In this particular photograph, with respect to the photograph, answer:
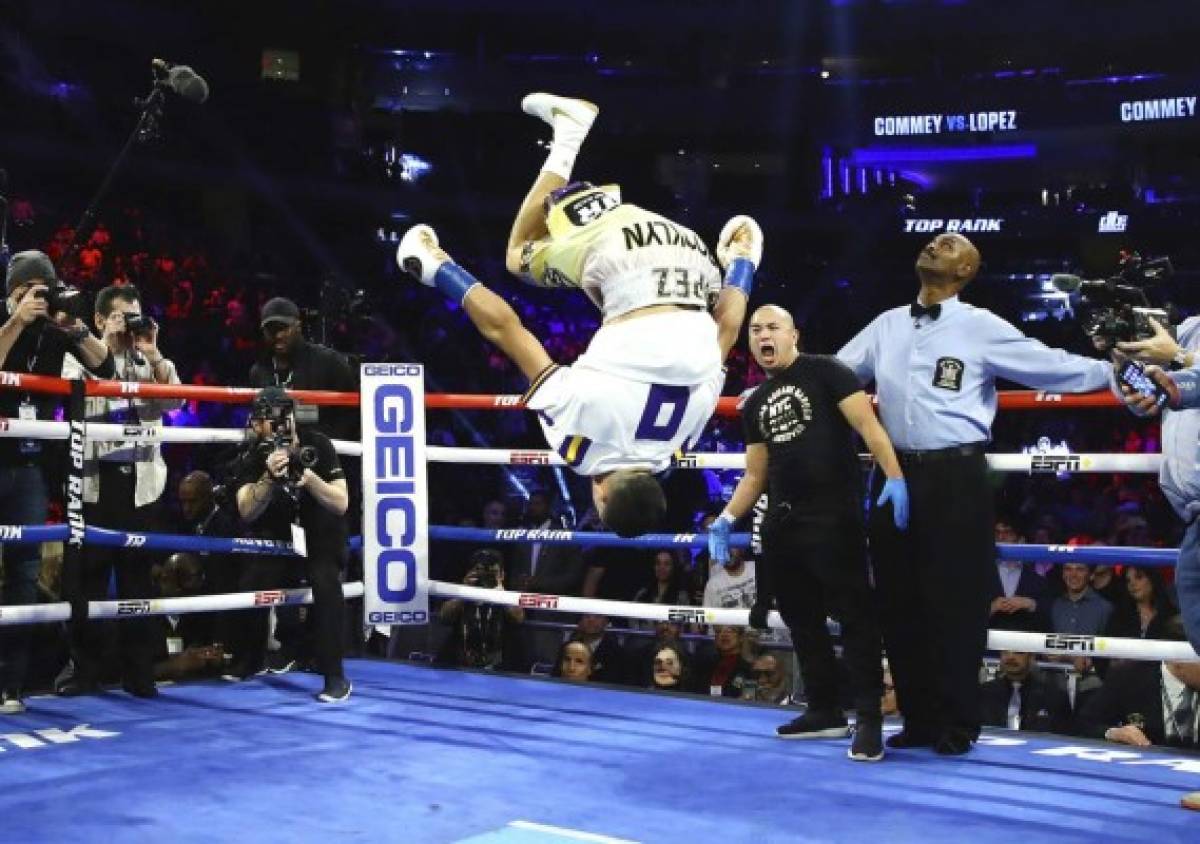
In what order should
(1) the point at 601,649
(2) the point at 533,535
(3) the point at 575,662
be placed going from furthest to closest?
(1) the point at 601,649, (3) the point at 575,662, (2) the point at 533,535

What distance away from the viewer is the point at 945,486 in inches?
154

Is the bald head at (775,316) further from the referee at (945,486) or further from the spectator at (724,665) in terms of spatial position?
the spectator at (724,665)

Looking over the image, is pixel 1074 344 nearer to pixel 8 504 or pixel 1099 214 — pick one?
pixel 1099 214

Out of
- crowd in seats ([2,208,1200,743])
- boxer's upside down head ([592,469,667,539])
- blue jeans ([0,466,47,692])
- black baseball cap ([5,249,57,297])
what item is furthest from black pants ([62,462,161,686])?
boxer's upside down head ([592,469,667,539])

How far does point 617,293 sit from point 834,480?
3.60 ft

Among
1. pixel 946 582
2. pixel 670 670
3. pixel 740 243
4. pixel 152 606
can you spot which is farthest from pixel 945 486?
pixel 152 606

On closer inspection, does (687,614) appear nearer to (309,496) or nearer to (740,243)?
(740,243)

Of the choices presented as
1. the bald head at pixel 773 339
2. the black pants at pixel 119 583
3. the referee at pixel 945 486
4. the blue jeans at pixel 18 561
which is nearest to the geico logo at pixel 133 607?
the black pants at pixel 119 583

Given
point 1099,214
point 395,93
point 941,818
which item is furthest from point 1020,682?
point 395,93

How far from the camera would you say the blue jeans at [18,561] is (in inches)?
167

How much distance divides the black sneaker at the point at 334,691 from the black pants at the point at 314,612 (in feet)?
0.07

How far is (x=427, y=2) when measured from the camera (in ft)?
68.2

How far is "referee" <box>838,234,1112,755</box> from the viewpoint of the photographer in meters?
3.92

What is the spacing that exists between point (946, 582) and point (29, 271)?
120 inches
